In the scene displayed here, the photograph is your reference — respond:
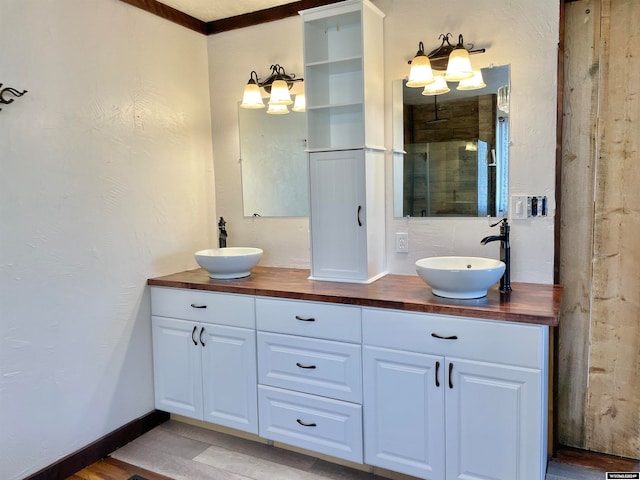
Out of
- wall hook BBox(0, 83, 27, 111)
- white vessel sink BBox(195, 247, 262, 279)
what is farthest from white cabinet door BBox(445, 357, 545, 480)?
wall hook BBox(0, 83, 27, 111)

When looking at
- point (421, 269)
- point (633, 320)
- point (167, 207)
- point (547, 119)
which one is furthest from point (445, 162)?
point (167, 207)

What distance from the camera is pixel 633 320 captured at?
2238 millimetres

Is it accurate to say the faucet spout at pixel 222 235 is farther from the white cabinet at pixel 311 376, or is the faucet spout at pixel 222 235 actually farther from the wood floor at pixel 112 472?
the wood floor at pixel 112 472

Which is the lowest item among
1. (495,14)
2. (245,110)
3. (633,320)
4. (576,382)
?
(576,382)

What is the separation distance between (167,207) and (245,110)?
805 mm

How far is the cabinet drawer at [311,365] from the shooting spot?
217 cm

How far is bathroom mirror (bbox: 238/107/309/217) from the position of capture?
114 inches

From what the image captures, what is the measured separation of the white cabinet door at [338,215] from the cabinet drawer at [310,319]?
0.34 meters

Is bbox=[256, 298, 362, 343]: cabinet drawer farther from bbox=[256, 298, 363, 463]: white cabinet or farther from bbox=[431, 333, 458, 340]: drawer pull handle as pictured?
bbox=[431, 333, 458, 340]: drawer pull handle

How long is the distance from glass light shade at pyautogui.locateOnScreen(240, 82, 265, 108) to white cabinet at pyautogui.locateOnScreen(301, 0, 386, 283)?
43 cm

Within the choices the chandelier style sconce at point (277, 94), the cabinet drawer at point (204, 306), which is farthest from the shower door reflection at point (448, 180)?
the cabinet drawer at point (204, 306)

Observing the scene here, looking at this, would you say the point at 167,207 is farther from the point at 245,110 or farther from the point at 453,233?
the point at 453,233

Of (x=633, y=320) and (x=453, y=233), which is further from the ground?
(x=453, y=233)

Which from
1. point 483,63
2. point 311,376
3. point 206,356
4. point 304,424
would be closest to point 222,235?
point 206,356
